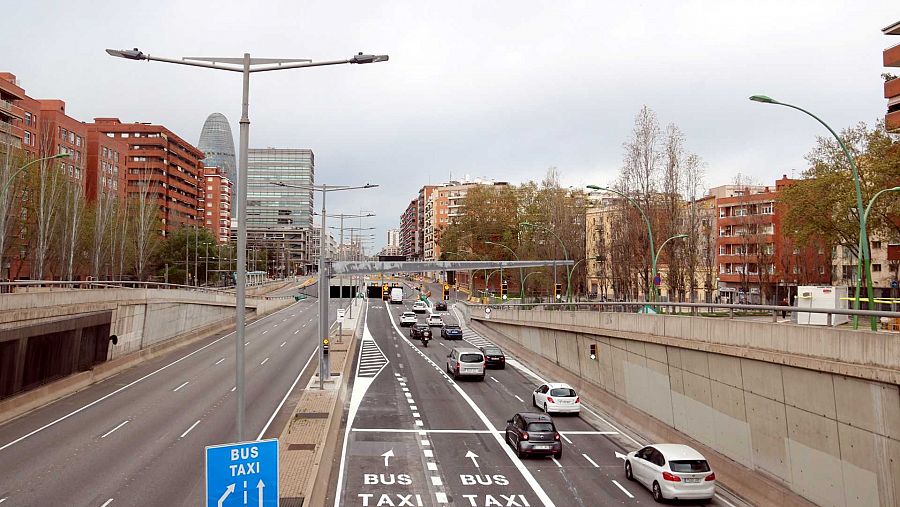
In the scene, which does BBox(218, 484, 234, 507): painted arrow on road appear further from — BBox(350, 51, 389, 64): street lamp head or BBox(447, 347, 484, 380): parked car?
BBox(447, 347, 484, 380): parked car

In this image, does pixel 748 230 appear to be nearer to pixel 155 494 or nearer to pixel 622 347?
pixel 622 347

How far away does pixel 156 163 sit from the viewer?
116938 millimetres

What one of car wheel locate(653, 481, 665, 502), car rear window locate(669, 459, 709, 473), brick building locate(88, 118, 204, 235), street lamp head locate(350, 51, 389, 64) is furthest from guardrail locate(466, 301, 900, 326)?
brick building locate(88, 118, 204, 235)

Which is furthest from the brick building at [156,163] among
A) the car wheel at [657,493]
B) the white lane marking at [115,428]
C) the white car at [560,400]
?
the car wheel at [657,493]

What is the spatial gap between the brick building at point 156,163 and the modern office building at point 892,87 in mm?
102319

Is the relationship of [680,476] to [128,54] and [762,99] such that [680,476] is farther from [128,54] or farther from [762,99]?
[128,54]

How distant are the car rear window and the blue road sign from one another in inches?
519

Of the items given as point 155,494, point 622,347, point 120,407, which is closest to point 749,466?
point 622,347

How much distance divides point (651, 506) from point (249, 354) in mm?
37999

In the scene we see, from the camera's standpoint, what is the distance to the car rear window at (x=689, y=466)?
58.0 feet

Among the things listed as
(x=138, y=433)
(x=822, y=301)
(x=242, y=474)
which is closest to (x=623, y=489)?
(x=822, y=301)

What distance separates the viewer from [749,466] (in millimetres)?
18625

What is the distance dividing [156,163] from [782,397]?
118079mm

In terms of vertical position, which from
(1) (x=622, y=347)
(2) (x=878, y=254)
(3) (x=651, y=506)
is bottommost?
(3) (x=651, y=506)
